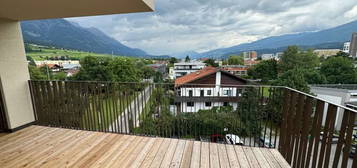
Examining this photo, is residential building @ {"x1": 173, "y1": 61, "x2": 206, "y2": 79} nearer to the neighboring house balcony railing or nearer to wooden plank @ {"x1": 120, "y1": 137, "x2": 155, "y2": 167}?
the neighboring house balcony railing

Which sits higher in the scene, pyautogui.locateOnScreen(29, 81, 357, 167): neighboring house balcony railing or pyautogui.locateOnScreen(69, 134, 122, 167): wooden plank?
pyautogui.locateOnScreen(29, 81, 357, 167): neighboring house balcony railing

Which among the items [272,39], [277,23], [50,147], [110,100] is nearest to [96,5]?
[110,100]

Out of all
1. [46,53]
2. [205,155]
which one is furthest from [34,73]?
[46,53]

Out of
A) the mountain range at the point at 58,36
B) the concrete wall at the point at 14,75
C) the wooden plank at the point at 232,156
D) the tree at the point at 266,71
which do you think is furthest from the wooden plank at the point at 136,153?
the tree at the point at 266,71

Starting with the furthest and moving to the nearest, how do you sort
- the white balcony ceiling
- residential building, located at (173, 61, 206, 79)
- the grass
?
1. residential building, located at (173, 61, 206, 79)
2. the grass
3. the white balcony ceiling

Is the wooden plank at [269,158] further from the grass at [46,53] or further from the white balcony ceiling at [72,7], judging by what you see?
the grass at [46,53]

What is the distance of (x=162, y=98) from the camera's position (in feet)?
9.45

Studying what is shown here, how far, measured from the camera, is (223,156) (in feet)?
6.69

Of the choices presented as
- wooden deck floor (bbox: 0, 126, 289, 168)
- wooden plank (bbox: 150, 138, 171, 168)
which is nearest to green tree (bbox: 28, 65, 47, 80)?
wooden deck floor (bbox: 0, 126, 289, 168)

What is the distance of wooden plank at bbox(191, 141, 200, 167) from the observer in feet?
6.23

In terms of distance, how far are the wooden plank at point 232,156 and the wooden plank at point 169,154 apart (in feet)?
2.50

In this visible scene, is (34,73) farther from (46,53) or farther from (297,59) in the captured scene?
(297,59)

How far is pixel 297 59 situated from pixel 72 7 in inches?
1207

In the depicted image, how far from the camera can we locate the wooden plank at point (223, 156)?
1.87m
